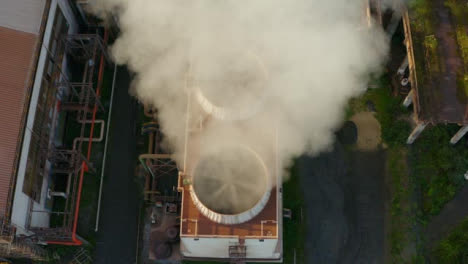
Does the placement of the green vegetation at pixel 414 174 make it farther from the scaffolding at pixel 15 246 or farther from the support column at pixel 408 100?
the scaffolding at pixel 15 246

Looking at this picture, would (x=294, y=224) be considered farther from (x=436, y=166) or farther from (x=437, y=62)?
(x=437, y=62)

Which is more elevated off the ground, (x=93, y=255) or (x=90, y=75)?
(x=90, y=75)

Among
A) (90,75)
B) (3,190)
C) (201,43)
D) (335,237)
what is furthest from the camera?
(90,75)

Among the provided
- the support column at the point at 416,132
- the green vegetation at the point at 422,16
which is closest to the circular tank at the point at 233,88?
the support column at the point at 416,132

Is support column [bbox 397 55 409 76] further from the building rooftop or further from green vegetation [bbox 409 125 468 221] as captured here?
green vegetation [bbox 409 125 468 221]

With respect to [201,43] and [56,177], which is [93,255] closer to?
[56,177]

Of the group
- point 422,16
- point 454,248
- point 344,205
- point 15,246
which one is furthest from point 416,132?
point 15,246

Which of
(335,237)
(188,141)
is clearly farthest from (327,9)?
(335,237)

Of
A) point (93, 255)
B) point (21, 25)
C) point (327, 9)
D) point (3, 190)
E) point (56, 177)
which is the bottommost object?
point (93, 255)
